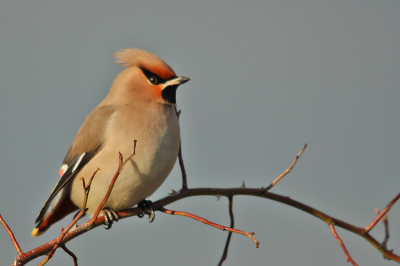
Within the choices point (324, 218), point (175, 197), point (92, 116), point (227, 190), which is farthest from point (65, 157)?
point (324, 218)

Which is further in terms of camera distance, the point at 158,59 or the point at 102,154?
the point at 158,59

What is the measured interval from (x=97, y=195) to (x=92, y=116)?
0.60 meters

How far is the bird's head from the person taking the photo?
3301mm

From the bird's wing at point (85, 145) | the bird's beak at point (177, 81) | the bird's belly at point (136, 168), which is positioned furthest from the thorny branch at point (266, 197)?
the bird's beak at point (177, 81)

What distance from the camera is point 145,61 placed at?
3359mm

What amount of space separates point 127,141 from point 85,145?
1.28ft

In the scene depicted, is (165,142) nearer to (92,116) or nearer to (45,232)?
(92,116)

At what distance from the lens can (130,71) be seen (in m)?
3.47

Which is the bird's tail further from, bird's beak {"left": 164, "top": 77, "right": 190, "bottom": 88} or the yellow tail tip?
bird's beak {"left": 164, "top": 77, "right": 190, "bottom": 88}

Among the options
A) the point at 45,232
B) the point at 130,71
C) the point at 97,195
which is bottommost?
the point at 45,232

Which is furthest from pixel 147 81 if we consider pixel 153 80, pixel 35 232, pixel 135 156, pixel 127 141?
pixel 35 232

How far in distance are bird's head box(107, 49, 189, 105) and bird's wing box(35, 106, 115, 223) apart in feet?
0.63

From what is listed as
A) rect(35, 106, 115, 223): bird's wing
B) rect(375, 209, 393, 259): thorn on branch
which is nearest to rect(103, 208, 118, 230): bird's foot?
rect(35, 106, 115, 223): bird's wing

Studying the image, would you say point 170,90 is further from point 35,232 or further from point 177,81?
point 35,232
